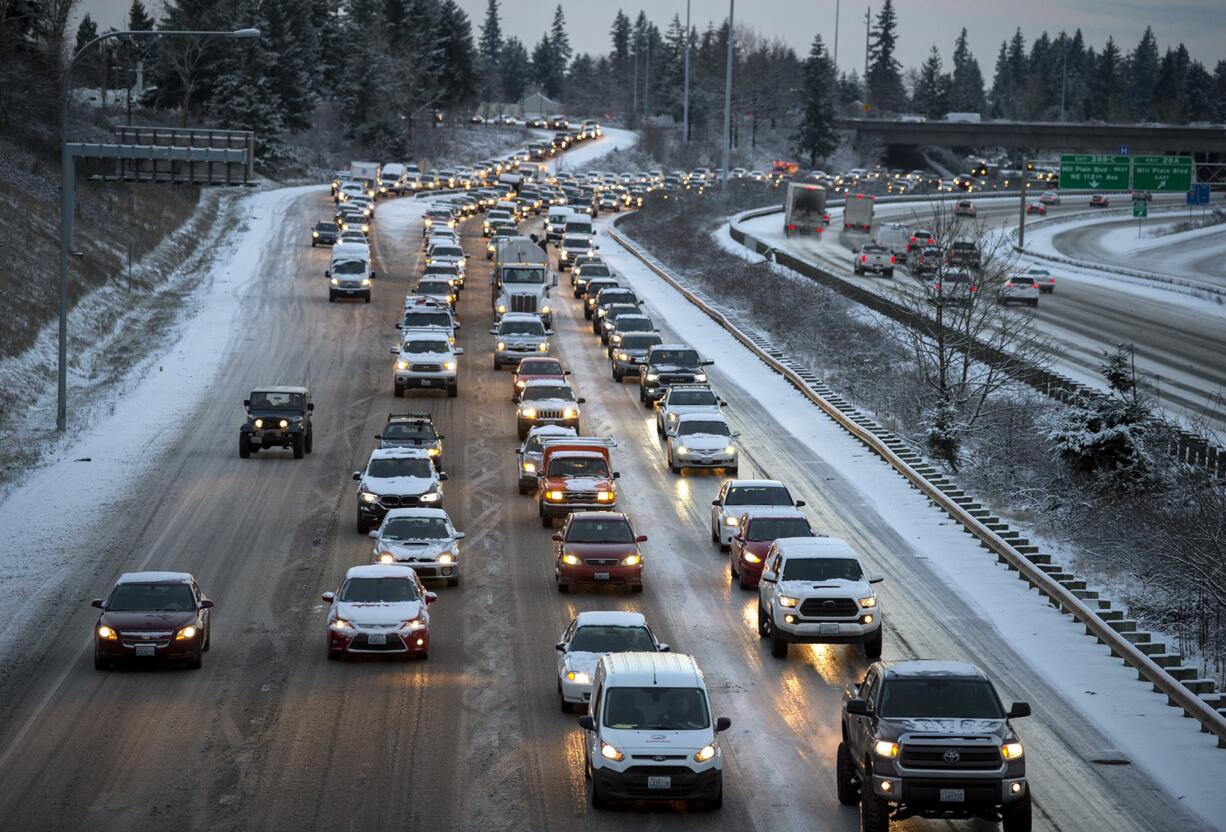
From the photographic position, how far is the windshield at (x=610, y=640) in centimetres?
2231

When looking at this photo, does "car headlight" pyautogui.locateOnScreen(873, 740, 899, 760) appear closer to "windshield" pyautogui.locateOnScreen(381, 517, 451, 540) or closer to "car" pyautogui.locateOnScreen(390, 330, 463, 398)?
"windshield" pyautogui.locateOnScreen(381, 517, 451, 540)

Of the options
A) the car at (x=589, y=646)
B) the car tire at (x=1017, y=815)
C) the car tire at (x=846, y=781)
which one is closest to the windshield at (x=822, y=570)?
the car at (x=589, y=646)

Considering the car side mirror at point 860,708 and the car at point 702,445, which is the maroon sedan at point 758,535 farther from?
the car side mirror at point 860,708

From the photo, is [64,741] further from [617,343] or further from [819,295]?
[819,295]

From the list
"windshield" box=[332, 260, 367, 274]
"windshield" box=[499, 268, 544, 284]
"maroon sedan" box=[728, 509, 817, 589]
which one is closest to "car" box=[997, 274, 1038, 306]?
"windshield" box=[499, 268, 544, 284]

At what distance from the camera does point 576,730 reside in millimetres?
21766

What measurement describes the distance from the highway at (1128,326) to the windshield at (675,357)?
10.5 metres

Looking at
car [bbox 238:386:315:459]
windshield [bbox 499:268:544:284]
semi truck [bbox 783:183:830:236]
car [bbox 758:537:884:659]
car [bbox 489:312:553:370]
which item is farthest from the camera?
semi truck [bbox 783:183:830:236]

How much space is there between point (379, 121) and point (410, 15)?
2618cm

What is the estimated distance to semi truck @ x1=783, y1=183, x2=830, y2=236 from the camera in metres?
109

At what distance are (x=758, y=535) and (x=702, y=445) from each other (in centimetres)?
1020

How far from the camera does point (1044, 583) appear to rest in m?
29.0

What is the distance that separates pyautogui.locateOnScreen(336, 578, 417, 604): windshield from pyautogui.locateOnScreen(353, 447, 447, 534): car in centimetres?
787

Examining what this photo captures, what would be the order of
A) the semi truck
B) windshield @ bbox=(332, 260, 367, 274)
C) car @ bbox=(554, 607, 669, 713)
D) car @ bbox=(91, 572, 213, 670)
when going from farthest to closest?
the semi truck < windshield @ bbox=(332, 260, 367, 274) < car @ bbox=(91, 572, 213, 670) < car @ bbox=(554, 607, 669, 713)
